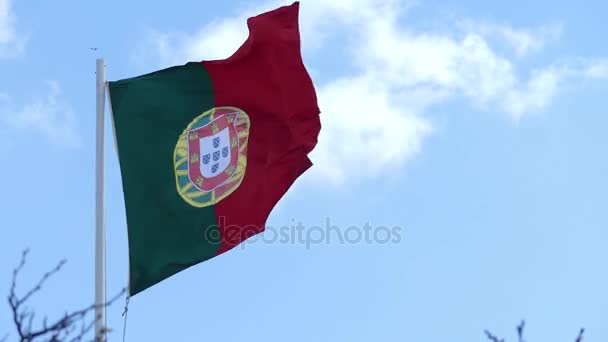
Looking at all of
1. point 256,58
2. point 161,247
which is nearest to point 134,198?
point 161,247

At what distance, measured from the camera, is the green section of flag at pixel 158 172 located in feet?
44.9

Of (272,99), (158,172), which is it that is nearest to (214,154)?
(158,172)

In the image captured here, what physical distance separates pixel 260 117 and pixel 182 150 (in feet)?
3.60

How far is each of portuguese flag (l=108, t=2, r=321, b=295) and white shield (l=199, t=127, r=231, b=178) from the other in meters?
0.01

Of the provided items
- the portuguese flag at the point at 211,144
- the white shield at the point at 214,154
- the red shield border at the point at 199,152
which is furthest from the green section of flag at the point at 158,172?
the white shield at the point at 214,154

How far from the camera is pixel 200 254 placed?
13969 millimetres

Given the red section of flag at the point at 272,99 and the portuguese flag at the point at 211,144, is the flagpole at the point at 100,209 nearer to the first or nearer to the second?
the portuguese flag at the point at 211,144

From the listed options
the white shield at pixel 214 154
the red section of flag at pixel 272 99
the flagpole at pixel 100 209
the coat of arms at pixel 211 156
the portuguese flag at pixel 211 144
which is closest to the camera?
the flagpole at pixel 100 209

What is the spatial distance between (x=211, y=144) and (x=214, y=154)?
0.12 meters

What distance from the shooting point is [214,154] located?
1472 cm

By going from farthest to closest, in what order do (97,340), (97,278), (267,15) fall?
(267,15) → (97,278) → (97,340)

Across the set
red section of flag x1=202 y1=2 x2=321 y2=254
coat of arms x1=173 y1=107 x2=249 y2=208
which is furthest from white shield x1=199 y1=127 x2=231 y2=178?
red section of flag x1=202 y1=2 x2=321 y2=254

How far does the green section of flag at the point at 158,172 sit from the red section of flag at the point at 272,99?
38cm

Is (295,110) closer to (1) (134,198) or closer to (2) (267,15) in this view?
(2) (267,15)
